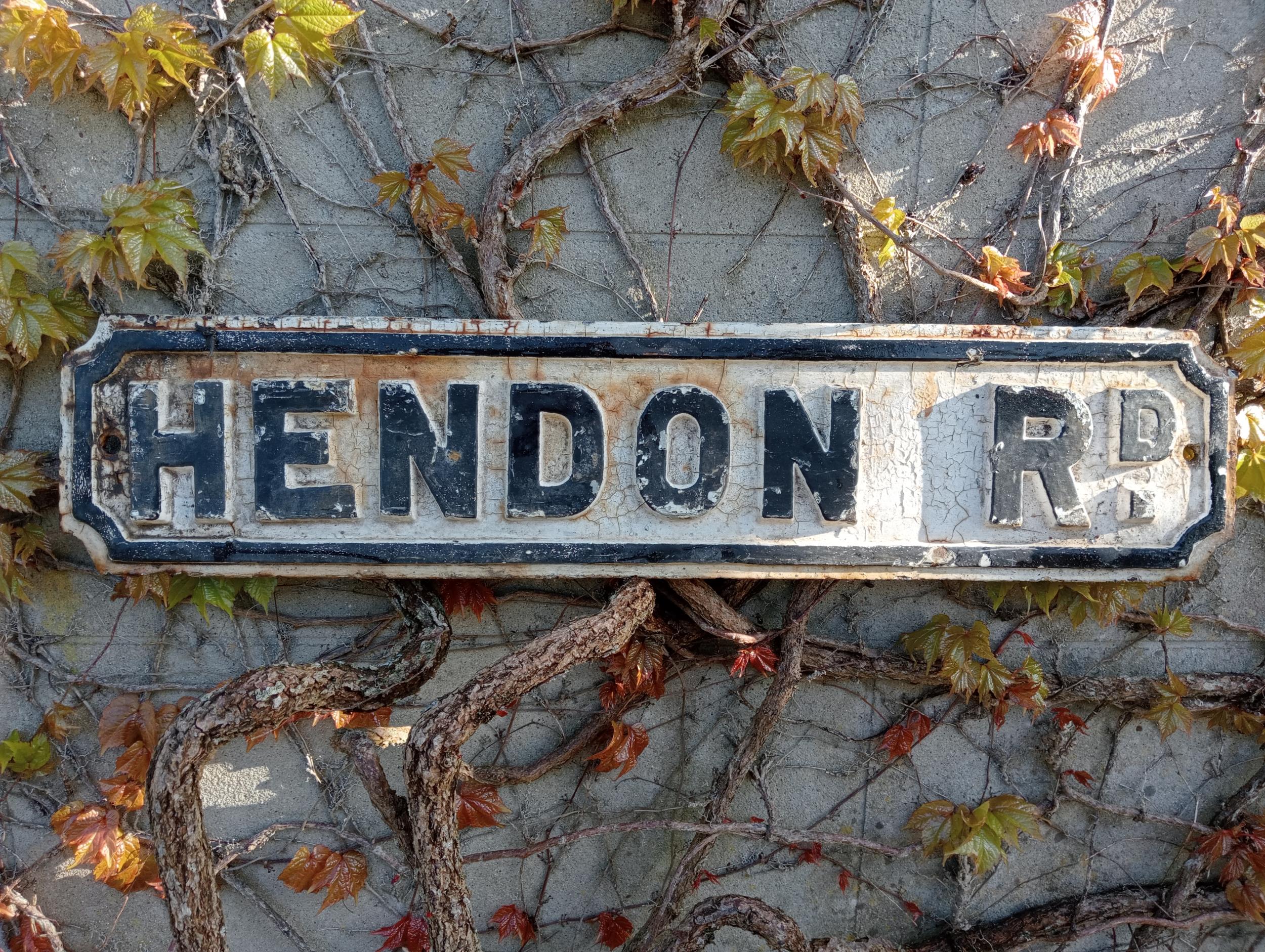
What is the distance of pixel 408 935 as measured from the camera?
2369 mm

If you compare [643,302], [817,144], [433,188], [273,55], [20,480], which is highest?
[273,55]

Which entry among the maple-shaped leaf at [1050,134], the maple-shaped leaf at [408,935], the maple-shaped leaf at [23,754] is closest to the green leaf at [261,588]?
the maple-shaped leaf at [23,754]

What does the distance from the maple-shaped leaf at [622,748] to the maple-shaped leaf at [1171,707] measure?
5.29ft

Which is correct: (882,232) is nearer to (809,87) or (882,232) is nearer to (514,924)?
(809,87)

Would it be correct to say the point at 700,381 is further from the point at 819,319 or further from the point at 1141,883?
the point at 1141,883

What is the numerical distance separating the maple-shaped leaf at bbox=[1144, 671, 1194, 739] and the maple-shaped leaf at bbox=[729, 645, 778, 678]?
48.1 inches

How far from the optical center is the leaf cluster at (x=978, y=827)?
235cm

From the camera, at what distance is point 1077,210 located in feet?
8.09

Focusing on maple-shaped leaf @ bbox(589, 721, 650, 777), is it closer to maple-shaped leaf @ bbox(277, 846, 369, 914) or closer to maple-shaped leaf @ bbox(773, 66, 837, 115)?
maple-shaped leaf @ bbox(277, 846, 369, 914)

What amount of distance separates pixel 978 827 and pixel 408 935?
1.77 meters

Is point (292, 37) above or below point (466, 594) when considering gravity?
above

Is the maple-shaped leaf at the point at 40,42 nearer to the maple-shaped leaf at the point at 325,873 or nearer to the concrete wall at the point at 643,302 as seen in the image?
the concrete wall at the point at 643,302

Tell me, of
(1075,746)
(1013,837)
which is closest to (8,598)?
(1013,837)

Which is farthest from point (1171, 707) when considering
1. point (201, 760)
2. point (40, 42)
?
point (40, 42)
